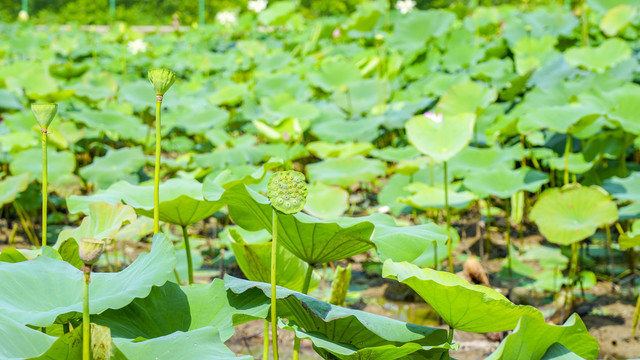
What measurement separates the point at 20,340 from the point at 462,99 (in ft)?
7.49

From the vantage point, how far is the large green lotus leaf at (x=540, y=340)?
74 cm

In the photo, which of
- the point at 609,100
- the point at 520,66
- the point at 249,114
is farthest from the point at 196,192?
the point at 520,66

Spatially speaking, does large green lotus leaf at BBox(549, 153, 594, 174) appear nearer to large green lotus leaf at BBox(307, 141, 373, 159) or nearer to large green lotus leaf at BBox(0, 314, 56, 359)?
large green lotus leaf at BBox(307, 141, 373, 159)

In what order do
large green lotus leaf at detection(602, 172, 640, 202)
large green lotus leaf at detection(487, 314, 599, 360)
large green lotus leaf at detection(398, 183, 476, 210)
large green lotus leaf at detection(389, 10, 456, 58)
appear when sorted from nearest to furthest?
large green lotus leaf at detection(487, 314, 599, 360) → large green lotus leaf at detection(398, 183, 476, 210) → large green lotus leaf at detection(602, 172, 640, 202) → large green lotus leaf at detection(389, 10, 456, 58)

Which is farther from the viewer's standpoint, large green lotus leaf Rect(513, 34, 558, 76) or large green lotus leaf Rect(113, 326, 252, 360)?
large green lotus leaf Rect(513, 34, 558, 76)

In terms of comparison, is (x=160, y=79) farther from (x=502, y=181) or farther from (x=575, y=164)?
(x=575, y=164)

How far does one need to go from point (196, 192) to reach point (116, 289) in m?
0.41

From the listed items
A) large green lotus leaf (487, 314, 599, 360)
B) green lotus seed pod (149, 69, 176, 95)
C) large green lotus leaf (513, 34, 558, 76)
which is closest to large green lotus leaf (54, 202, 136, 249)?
green lotus seed pod (149, 69, 176, 95)

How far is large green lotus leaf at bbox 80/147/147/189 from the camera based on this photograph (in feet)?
7.84

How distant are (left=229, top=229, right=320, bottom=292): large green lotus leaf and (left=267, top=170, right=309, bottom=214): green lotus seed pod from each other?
0.37 metres

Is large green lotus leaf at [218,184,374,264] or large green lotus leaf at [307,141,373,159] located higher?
large green lotus leaf at [218,184,374,264]

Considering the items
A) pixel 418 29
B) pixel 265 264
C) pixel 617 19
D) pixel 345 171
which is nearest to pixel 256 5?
pixel 418 29

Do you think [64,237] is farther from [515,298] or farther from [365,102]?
[365,102]

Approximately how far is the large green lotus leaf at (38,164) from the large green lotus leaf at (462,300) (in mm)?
1950
